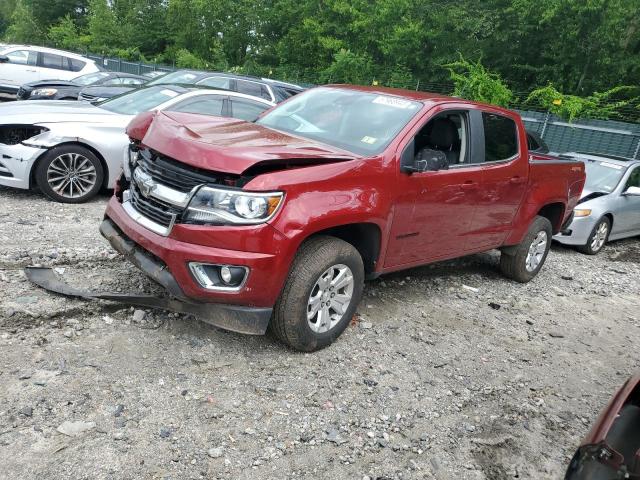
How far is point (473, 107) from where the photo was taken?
4977 mm

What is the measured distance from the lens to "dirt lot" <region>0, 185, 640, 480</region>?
2832 millimetres

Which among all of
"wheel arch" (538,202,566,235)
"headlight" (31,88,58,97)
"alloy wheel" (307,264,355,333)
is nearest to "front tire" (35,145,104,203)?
"alloy wheel" (307,264,355,333)

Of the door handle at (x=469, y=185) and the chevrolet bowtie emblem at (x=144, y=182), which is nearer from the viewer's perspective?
the chevrolet bowtie emblem at (x=144, y=182)

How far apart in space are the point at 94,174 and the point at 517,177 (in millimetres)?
4684

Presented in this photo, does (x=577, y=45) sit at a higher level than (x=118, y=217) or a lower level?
higher

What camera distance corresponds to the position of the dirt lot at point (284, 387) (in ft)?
9.29

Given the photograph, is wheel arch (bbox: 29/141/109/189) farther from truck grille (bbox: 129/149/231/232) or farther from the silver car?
the silver car

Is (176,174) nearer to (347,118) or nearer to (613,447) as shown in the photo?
(347,118)

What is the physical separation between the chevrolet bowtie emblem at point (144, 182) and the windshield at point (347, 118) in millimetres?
1244

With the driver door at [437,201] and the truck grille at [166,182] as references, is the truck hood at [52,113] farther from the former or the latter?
the driver door at [437,201]

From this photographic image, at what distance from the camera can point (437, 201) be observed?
14.5 feet

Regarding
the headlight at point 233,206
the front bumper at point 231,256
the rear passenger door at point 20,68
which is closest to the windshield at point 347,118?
the headlight at point 233,206

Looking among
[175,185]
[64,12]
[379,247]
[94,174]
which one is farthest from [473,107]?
[64,12]

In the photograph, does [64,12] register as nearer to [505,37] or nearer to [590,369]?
[505,37]
